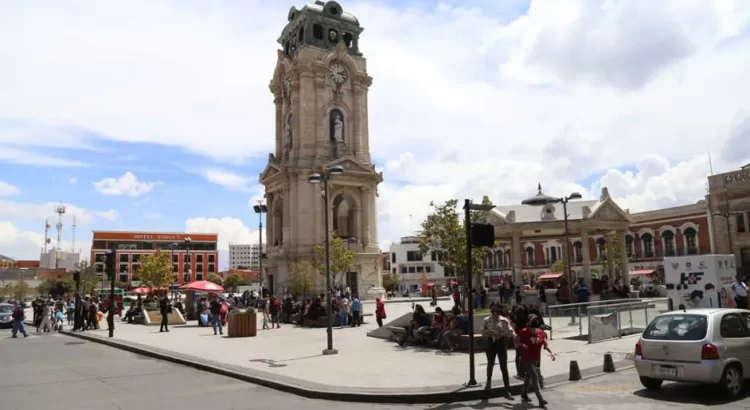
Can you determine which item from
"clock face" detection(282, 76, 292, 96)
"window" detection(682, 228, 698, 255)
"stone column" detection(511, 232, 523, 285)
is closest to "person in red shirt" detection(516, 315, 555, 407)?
"stone column" detection(511, 232, 523, 285)

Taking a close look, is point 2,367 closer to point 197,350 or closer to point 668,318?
point 197,350

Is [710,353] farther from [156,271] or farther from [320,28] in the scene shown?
[320,28]

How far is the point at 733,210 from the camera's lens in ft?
159

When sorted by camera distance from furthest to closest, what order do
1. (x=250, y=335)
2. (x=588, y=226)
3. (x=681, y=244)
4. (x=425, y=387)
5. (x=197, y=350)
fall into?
1. (x=681, y=244)
2. (x=588, y=226)
3. (x=250, y=335)
4. (x=197, y=350)
5. (x=425, y=387)

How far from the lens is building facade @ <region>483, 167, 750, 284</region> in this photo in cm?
3503

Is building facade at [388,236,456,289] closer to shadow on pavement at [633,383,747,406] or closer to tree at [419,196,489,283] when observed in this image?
tree at [419,196,489,283]

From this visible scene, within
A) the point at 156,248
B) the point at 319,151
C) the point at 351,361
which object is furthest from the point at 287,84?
the point at 156,248

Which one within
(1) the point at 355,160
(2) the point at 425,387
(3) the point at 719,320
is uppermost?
(1) the point at 355,160

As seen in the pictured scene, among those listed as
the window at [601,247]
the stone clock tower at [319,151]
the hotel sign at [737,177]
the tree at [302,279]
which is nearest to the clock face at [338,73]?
the stone clock tower at [319,151]

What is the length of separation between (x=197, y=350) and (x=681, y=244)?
52.2m

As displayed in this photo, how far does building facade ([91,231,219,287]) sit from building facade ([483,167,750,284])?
2955 inches

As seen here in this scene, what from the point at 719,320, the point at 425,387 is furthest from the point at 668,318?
the point at 425,387

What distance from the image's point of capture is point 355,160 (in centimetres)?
5694

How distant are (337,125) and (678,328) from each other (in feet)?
164
